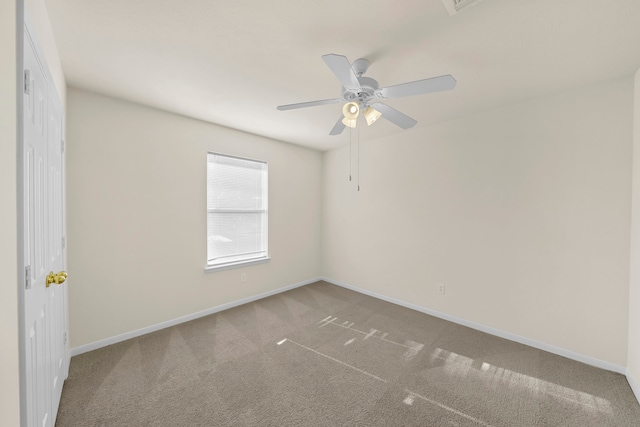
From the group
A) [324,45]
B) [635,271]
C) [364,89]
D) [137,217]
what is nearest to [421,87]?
[364,89]

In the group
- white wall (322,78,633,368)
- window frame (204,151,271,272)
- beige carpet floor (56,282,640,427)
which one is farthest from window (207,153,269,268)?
white wall (322,78,633,368)

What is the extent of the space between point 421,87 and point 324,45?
0.71 meters

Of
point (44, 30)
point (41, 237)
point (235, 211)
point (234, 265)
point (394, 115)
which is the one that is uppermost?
point (44, 30)

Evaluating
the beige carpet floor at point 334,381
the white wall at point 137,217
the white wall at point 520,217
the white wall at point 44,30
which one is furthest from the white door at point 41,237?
the white wall at point 520,217

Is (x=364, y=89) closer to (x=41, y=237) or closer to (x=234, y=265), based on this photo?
(x=41, y=237)

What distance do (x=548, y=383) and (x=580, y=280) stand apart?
3.23 ft

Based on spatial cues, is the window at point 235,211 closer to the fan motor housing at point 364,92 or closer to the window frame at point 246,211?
the window frame at point 246,211

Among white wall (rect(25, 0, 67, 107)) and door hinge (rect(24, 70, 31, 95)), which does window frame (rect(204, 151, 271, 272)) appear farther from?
door hinge (rect(24, 70, 31, 95))

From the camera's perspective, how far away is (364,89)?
1.78 meters

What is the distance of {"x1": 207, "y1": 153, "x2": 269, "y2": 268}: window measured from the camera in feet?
11.1

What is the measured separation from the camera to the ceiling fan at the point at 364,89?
146 cm

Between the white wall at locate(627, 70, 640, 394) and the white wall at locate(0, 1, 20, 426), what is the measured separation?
145 inches

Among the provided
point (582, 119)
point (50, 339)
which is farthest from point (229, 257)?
point (582, 119)

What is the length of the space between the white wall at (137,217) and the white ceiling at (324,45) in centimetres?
42
